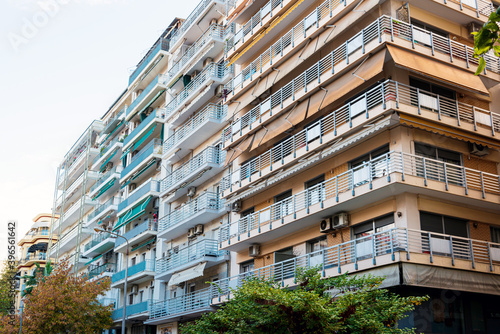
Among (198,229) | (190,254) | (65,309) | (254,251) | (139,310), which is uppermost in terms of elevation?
(198,229)

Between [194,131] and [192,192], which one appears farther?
[192,192]

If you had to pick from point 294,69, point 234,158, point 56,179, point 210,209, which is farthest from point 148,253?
point 56,179

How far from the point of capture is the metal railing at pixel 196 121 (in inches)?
1276

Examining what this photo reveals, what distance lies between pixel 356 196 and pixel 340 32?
6743 mm

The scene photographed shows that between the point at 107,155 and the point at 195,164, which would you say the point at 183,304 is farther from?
the point at 107,155

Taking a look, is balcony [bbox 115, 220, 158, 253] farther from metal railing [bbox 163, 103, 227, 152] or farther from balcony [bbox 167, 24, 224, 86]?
balcony [bbox 167, 24, 224, 86]

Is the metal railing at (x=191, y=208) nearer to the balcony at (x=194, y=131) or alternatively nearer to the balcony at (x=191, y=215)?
the balcony at (x=191, y=215)

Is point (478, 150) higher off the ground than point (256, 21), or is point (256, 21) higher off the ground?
point (256, 21)

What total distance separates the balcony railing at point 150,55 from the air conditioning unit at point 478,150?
27.8 metres

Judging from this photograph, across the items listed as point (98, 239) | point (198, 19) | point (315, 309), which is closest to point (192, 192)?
point (198, 19)

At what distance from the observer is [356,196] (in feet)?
63.6

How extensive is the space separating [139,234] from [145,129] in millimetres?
8139

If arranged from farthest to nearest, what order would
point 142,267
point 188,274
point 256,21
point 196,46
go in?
point 142,267
point 196,46
point 188,274
point 256,21

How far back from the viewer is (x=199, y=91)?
35031 mm
